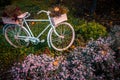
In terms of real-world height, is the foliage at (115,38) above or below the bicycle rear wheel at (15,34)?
below

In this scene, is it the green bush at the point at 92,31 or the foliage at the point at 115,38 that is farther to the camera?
the green bush at the point at 92,31

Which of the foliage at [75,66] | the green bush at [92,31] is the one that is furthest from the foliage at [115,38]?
the green bush at [92,31]

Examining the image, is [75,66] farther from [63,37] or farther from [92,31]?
[92,31]

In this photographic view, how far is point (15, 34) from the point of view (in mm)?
8148

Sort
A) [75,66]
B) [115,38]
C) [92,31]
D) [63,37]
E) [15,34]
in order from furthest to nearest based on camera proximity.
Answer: [92,31]
[15,34]
[63,37]
[115,38]
[75,66]

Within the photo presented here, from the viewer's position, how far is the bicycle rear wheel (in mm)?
8008

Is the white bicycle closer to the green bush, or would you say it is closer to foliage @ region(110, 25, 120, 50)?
the green bush

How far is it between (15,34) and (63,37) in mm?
1351

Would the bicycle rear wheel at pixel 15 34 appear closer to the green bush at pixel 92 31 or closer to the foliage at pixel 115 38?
the green bush at pixel 92 31

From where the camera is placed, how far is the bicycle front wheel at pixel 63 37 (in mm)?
7879

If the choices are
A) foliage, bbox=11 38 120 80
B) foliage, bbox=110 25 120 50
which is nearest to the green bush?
foliage, bbox=110 25 120 50

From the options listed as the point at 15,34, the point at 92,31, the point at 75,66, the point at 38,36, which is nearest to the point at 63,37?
the point at 38,36

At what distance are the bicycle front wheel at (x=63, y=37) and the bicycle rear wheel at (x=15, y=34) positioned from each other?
0.76 meters

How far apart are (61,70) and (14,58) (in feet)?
6.17
